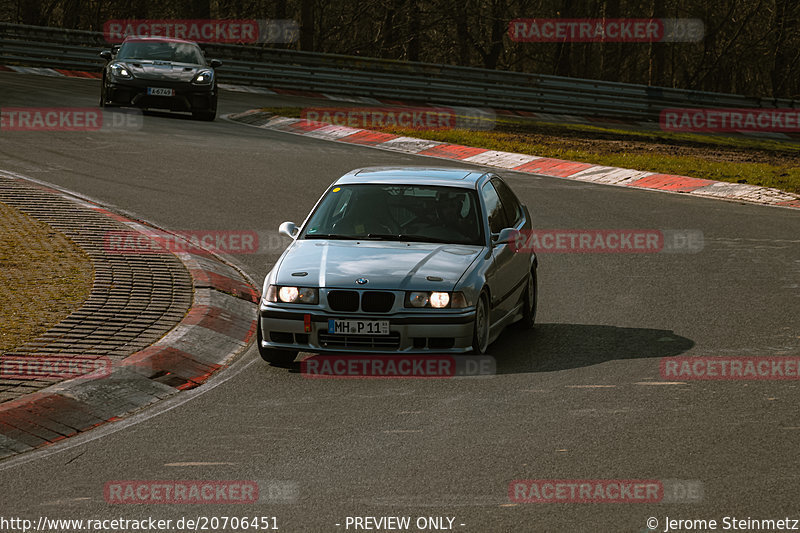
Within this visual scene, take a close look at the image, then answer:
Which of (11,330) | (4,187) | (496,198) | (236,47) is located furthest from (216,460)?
(236,47)

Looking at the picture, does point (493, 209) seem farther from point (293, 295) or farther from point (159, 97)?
point (159, 97)

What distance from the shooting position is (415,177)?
10.0 m

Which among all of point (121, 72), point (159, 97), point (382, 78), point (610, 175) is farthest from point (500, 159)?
point (382, 78)

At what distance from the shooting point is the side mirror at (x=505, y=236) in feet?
31.1

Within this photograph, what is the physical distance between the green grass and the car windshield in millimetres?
10780

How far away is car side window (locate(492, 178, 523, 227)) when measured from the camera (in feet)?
34.6

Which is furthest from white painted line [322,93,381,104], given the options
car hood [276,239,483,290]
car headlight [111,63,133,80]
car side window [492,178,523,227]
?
car hood [276,239,483,290]

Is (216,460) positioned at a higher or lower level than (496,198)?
lower

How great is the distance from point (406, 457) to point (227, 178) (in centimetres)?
1224

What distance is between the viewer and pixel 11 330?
29.3 feet

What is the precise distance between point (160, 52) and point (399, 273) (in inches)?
692

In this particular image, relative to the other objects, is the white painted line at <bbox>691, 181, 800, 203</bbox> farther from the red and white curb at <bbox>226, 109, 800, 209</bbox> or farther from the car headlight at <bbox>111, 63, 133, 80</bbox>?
the car headlight at <bbox>111, 63, 133, 80</bbox>

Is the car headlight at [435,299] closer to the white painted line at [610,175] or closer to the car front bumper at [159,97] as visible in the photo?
the white painted line at [610,175]

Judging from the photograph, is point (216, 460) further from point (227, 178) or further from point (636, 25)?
point (636, 25)
